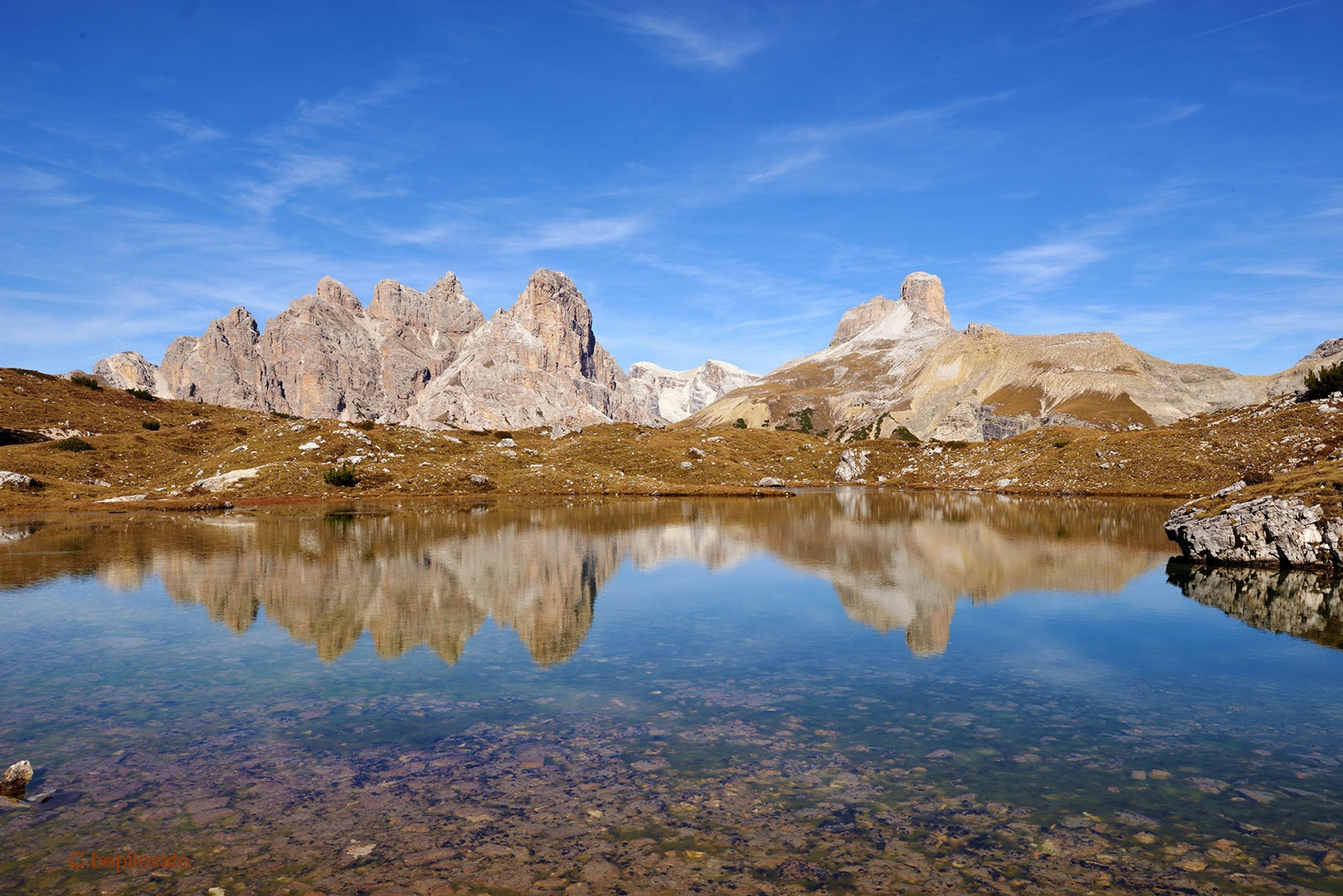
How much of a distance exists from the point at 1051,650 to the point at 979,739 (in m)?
8.76

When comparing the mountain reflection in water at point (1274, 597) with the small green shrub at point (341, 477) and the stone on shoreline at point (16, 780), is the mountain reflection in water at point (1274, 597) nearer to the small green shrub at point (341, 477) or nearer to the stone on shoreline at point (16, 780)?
the stone on shoreline at point (16, 780)

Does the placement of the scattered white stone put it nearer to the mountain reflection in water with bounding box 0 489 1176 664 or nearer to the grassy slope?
the grassy slope

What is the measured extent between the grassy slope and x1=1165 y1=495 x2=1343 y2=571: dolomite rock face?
3808 cm

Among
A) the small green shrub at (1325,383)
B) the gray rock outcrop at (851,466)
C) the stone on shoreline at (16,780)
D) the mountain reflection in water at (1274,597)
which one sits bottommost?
the stone on shoreline at (16,780)

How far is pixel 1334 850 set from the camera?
1089cm

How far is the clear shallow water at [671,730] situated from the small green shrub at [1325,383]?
78.6 meters

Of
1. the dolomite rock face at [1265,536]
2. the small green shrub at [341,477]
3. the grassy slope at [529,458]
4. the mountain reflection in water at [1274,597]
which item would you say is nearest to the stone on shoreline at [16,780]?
the mountain reflection in water at [1274,597]

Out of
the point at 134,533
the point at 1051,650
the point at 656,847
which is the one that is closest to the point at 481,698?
the point at 656,847

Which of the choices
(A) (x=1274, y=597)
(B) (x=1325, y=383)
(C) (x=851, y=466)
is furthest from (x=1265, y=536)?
(C) (x=851, y=466)

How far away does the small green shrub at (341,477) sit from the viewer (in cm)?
8394

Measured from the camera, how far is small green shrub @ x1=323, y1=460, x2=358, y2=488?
275ft

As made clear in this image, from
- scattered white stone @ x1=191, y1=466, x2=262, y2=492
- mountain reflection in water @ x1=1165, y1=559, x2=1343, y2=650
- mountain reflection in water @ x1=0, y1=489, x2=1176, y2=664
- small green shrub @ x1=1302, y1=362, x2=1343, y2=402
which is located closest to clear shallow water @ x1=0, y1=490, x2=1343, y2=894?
mountain reflection in water @ x1=1165, y1=559, x2=1343, y2=650

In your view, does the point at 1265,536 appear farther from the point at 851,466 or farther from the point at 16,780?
the point at 851,466

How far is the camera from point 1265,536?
3659 cm
